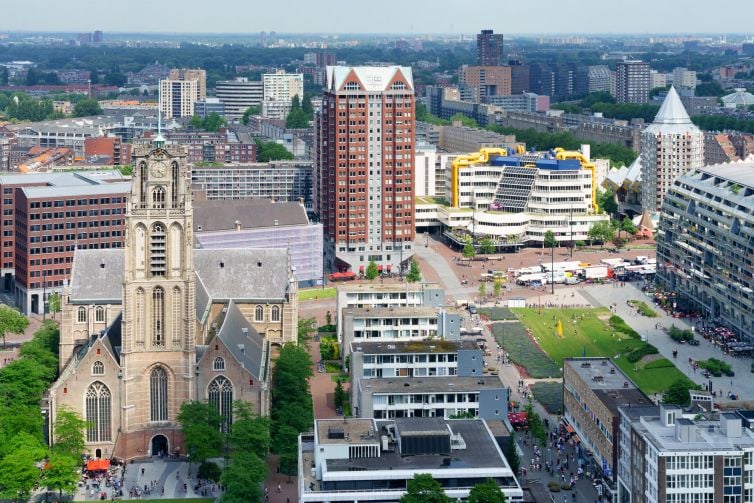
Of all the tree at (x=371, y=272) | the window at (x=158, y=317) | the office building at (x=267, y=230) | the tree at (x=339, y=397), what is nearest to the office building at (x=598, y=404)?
the tree at (x=339, y=397)

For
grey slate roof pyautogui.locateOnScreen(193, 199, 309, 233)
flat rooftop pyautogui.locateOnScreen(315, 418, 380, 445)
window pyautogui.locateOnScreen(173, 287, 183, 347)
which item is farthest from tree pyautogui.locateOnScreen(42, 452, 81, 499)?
grey slate roof pyautogui.locateOnScreen(193, 199, 309, 233)

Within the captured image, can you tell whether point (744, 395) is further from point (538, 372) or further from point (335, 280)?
point (335, 280)

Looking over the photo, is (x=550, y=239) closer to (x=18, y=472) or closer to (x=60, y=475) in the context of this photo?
(x=60, y=475)

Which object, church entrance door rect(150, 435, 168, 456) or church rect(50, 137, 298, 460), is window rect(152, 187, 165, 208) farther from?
church entrance door rect(150, 435, 168, 456)

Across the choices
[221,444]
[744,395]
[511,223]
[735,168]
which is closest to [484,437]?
[221,444]

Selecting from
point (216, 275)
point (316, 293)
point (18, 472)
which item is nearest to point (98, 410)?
point (18, 472)

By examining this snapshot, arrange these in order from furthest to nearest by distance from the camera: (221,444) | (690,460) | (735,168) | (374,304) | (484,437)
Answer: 1. (735,168)
2. (374,304)
3. (221,444)
4. (484,437)
5. (690,460)
